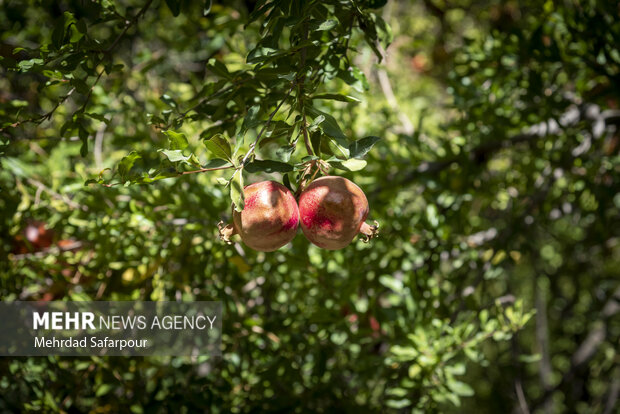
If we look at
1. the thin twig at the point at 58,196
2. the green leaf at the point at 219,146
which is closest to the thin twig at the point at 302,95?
the green leaf at the point at 219,146

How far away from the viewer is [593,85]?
5.33ft

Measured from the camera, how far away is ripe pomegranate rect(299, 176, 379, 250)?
0.70 meters

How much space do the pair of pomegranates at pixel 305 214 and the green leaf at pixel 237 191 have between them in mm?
24

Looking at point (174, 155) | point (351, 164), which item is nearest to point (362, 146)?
point (351, 164)

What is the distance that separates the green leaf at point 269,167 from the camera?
0.70 m

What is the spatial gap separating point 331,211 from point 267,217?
0.30ft

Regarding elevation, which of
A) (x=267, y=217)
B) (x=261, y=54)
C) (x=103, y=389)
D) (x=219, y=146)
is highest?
(x=261, y=54)

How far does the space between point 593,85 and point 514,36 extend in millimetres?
354

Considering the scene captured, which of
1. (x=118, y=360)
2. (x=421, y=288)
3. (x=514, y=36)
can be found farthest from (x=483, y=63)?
(x=118, y=360)

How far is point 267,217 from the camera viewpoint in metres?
0.68

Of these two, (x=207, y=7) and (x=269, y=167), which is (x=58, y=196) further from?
(x=269, y=167)

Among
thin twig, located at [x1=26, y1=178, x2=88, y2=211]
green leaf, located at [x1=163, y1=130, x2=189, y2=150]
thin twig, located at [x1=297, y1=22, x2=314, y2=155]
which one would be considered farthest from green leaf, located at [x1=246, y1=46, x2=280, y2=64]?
thin twig, located at [x1=26, y1=178, x2=88, y2=211]

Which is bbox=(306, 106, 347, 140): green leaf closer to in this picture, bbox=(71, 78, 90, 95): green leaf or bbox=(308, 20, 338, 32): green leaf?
bbox=(308, 20, 338, 32): green leaf

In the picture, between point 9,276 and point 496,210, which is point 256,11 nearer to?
point 9,276
